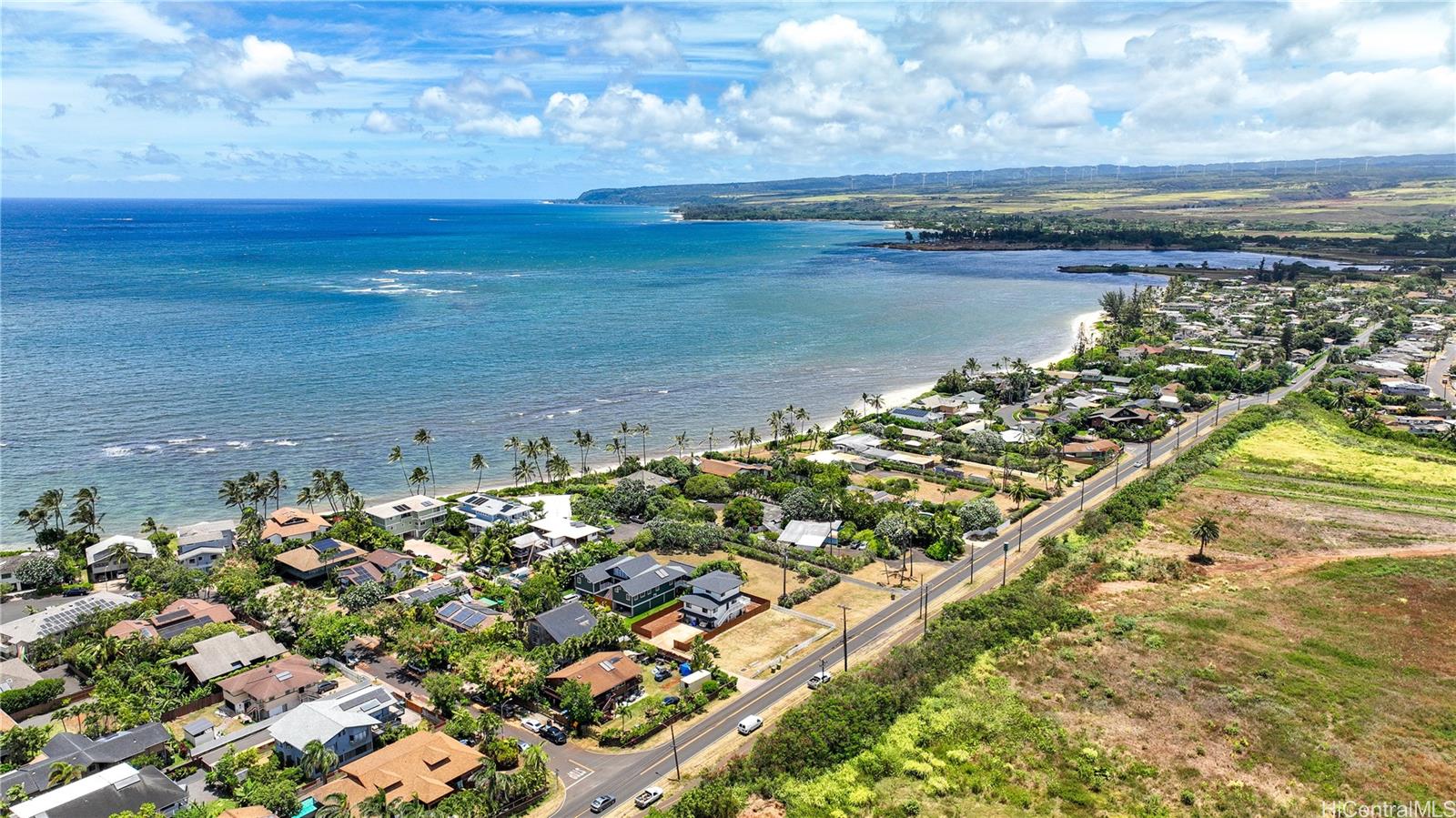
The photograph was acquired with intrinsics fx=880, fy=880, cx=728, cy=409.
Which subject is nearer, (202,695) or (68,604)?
(202,695)

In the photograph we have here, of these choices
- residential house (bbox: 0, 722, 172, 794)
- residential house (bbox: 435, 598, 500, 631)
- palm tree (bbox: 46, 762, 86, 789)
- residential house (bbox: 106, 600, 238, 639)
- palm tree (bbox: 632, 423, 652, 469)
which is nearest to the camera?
residential house (bbox: 0, 722, 172, 794)

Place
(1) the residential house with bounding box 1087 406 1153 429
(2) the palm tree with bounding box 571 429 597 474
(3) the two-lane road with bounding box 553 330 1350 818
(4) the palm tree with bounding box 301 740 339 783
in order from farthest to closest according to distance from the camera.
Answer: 1. (1) the residential house with bounding box 1087 406 1153 429
2. (2) the palm tree with bounding box 571 429 597 474
3. (3) the two-lane road with bounding box 553 330 1350 818
4. (4) the palm tree with bounding box 301 740 339 783

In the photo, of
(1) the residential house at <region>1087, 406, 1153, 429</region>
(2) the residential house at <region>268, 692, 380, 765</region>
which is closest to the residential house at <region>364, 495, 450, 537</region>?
(2) the residential house at <region>268, 692, 380, 765</region>

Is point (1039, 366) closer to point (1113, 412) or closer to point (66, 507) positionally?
point (1113, 412)

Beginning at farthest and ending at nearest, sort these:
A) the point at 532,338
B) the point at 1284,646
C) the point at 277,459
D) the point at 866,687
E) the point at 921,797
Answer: the point at 532,338 → the point at 277,459 → the point at 1284,646 → the point at 866,687 → the point at 921,797

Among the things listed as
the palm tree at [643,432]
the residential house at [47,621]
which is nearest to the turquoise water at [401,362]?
the palm tree at [643,432]

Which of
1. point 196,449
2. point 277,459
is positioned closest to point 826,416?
point 277,459

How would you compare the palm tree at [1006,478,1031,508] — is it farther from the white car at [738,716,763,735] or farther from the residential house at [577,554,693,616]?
the white car at [738,716,763,735]

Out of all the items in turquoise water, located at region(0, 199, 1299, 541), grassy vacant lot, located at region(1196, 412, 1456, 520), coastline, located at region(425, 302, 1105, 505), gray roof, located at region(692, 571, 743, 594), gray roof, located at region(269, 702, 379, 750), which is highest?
turquoise water, located at region(0, 199, 1299, 541)

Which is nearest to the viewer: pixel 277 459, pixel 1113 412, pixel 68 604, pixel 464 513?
pixel 68 604
